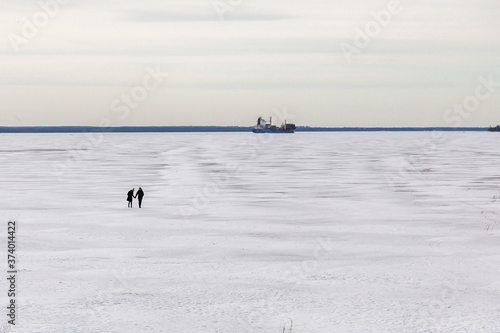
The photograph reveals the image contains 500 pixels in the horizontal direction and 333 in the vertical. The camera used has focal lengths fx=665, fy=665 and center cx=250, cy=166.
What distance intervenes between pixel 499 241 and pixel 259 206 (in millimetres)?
9223

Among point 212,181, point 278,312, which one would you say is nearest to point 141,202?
point 212,181

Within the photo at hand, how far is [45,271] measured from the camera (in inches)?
508

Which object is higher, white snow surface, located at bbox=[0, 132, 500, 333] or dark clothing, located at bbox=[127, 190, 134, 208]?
dark clothing, located at bbox=[127, 190, 134, 208]

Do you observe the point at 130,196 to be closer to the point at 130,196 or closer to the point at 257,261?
the point at 130,196

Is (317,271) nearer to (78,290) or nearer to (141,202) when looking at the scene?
(78,290)

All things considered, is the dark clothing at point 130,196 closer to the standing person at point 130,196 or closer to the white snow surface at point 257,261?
the standing person at point 130,196

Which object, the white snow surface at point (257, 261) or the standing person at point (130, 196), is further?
the standing person at point (130, 196)

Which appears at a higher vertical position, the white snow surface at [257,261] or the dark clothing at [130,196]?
the dark clothing at [130,196]

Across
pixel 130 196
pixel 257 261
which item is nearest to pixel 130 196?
pixel 130 196

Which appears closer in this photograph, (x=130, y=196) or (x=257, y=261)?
(x=257, y=261)

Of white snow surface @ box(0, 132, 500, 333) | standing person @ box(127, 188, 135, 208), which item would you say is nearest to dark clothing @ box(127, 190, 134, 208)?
standing person @ box(127, 188, 135, 208)

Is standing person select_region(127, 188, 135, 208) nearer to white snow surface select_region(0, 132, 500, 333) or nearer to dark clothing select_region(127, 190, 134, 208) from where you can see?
dark clothing select_region(127, 190, 134, 208)

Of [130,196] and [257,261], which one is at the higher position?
[130,196]

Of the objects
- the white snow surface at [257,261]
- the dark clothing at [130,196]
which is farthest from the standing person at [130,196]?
the white snow surface at [257,261]
